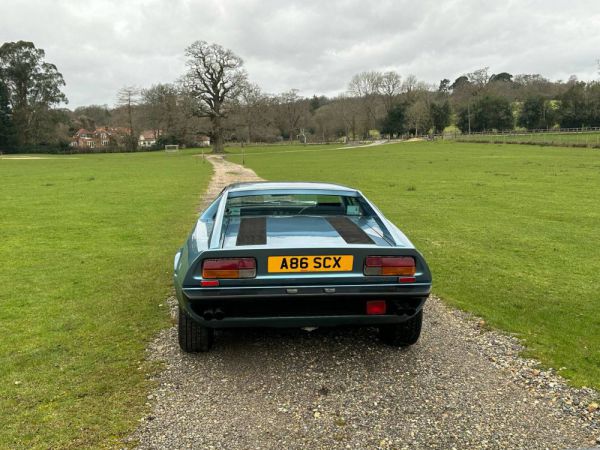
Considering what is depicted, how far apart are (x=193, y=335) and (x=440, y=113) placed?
310ft

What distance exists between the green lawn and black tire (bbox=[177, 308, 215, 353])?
0.40 m

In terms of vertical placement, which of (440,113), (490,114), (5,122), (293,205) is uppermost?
(440,113)

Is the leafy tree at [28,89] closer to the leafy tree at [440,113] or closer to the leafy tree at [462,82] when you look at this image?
the leafy tree at [440,113]

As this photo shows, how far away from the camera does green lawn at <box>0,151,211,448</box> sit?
9.69 ft

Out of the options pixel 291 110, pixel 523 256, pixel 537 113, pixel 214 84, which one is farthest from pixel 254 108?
pixel 523 256

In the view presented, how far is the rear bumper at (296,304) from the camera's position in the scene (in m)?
3.26

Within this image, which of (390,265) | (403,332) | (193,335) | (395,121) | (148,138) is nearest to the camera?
(390,265)

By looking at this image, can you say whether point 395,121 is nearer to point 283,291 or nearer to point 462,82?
point 462,82

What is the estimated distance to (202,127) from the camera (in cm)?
6669

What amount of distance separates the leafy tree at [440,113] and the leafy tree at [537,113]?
13.9 m

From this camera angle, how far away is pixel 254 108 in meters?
71.2

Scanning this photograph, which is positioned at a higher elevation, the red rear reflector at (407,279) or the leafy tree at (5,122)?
the leafy tree at (5,122)

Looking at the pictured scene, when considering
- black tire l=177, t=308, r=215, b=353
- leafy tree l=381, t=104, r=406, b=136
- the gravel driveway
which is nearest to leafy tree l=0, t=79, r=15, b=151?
leafy tree l=381, t=104, r=406, b=136

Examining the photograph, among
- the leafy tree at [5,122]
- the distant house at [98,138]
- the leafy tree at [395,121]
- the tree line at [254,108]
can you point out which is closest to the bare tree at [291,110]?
the tree line at [254,108]
